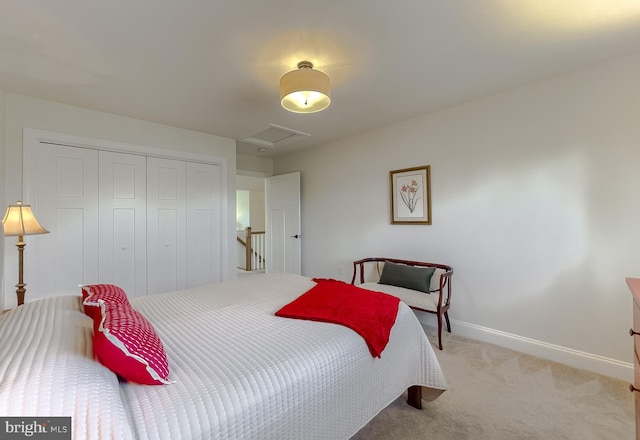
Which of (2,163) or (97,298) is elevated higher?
(2,163)

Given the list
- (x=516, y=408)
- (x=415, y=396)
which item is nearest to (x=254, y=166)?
(x=415, y=396)

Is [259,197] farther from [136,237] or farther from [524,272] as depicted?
[524,272]

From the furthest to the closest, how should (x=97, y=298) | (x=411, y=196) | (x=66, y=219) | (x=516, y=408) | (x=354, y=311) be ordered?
(x=411, y=196)
(x=66, y=219)
(x=516, y=408)
(x=354, y=311)
(x=97, y=298)

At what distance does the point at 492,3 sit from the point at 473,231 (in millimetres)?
1896

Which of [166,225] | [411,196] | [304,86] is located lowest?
[166,225]

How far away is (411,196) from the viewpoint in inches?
127

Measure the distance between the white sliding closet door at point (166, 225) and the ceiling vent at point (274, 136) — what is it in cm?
98

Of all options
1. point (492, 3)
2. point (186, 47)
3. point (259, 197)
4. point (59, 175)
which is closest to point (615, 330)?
point (492, 3)

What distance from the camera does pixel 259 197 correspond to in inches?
333

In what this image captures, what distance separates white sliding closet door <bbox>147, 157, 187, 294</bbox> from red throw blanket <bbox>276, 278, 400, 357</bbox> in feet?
7.48

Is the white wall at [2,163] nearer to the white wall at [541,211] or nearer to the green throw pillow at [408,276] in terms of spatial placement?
the green throw pillow at [408,276]

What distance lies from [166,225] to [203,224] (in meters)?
0.44

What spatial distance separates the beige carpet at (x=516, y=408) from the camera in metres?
1.57

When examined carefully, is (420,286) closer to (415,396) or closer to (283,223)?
(415,396)
